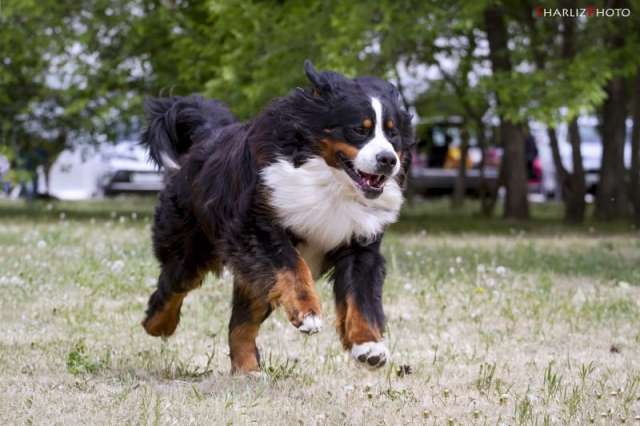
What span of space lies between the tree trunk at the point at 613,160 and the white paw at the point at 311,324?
51.2 ft

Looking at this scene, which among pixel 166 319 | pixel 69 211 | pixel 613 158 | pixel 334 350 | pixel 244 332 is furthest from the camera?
pixel 69 211

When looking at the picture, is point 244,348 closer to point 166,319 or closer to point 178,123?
point 166,319

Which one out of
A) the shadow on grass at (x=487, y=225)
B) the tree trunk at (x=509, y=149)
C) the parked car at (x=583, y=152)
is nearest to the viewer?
the shadow on grass at (x=487, y=225)

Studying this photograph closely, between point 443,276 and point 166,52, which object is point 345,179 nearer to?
point 443,276

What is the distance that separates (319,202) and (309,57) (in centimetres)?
1105

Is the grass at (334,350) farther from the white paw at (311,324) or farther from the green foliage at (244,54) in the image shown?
the green foliage at (244,54)

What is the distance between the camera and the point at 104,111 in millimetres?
18781

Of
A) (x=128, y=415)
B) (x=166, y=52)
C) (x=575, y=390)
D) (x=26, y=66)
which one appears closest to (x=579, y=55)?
(x=166, y=52)

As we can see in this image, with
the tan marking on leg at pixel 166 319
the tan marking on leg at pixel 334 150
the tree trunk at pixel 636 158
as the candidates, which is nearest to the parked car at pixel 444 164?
the tree trunk at pixel 636 158

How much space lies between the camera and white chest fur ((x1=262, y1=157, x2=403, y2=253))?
5.48 metres

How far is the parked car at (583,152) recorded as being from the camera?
30.9 metres

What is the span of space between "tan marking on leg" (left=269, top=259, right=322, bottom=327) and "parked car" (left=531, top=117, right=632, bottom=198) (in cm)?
2431

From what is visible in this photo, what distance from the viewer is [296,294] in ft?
17.3

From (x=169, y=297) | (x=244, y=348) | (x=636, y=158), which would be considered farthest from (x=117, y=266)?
(x=636, y=158)
